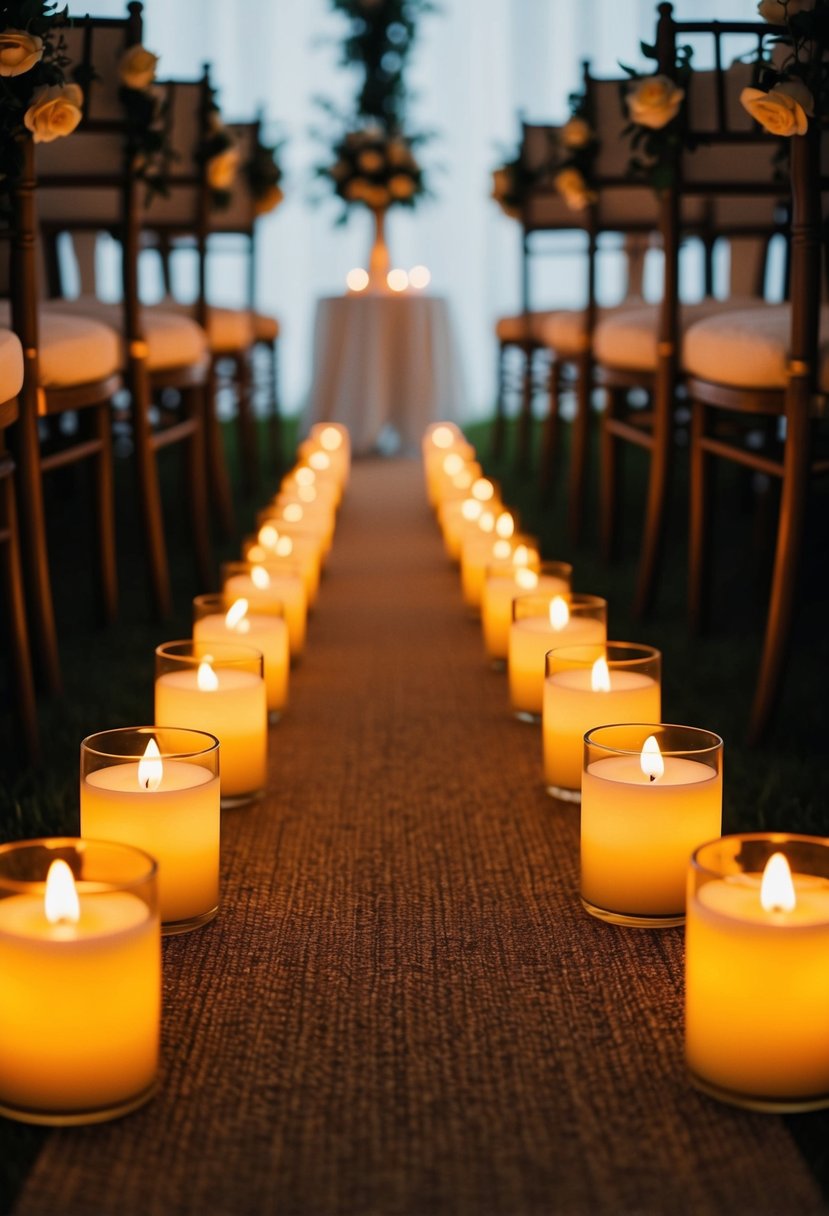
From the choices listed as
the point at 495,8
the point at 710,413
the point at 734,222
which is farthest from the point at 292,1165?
the point at 495,8

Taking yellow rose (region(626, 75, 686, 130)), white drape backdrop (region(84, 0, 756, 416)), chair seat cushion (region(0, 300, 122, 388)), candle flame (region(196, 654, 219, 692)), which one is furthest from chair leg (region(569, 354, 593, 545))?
white drape backdrop (region(84, 0, 756, 416))

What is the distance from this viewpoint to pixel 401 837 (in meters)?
1.39

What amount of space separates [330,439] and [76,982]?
3344 mm

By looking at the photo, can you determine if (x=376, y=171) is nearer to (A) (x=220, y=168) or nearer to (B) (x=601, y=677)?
(A) (x=220, y=168)

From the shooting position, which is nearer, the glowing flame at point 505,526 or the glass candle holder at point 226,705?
the glass candle holder at point 226,705

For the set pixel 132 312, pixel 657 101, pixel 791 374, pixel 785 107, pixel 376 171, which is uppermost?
pixel 376 171

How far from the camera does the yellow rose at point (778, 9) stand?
163 centimetres

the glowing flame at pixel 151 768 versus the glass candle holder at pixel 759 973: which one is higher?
the glowing flame at pixel 151 768

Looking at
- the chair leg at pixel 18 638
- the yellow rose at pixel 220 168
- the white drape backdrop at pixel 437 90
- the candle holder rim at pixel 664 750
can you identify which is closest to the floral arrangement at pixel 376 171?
the white drape backdrop at pixel 437 90

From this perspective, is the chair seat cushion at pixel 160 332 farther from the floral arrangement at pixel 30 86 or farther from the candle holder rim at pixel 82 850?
the candle holder rim at pixel 82 850

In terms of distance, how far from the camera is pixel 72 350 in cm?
198

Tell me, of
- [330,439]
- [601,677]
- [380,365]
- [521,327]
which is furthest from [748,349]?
[380,365]

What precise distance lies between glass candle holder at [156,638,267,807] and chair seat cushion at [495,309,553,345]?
3129 millimetres

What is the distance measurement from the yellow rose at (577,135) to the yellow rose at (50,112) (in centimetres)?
168
